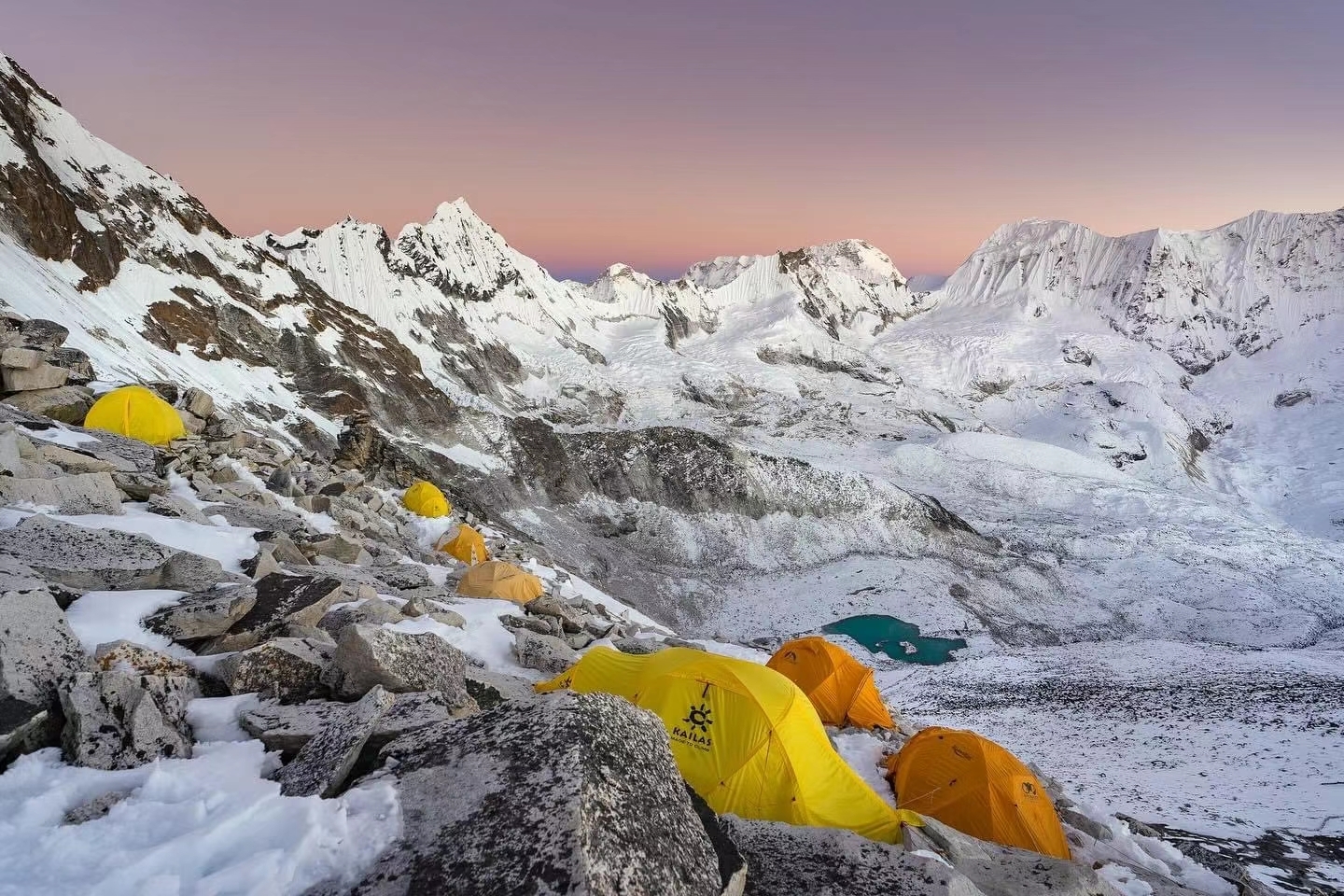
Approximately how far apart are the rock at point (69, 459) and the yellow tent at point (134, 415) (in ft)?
20.2

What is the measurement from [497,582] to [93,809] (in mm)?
14957

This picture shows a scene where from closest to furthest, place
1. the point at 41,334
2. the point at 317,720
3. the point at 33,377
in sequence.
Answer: the point at 317,720 → the point at 33,377 → the point at 41,334

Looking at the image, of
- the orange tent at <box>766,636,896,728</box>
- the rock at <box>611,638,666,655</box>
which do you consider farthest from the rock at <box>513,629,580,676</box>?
the orange tent at <box>766,636,896,728</box>

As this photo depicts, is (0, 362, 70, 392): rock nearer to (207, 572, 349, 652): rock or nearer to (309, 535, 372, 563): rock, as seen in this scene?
(309, 535, 372, 563): rock

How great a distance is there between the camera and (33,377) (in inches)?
599

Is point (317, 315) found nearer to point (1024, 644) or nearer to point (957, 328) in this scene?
point (1024, 644)

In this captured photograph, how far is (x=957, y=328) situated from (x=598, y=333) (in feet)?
387

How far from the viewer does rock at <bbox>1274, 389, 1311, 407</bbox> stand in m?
151

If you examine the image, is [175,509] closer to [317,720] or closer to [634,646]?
[317,720]

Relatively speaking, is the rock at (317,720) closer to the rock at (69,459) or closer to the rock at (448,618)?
the rock at (448,618)

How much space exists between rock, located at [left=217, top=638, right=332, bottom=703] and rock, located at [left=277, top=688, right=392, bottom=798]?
57.8 inches

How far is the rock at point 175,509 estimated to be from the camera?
10.8m

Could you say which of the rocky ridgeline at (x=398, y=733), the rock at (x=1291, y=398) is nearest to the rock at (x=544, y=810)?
the rocky ridgeline at (x=398, y=733)

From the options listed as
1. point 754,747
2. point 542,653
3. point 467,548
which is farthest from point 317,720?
point 467,548
